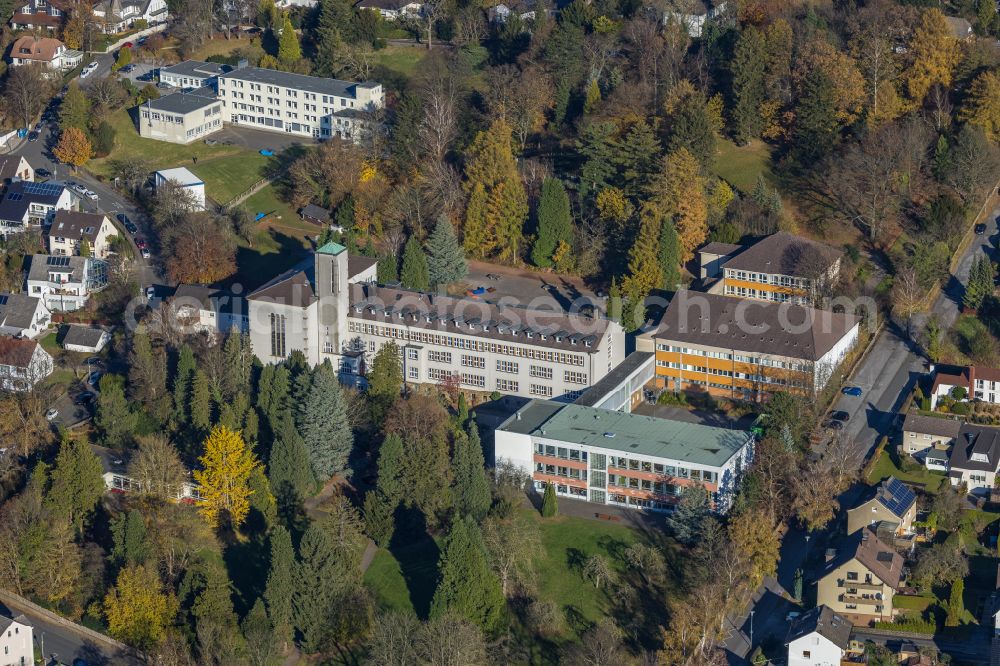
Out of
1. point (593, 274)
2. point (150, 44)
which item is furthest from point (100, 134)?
point (593, 274)

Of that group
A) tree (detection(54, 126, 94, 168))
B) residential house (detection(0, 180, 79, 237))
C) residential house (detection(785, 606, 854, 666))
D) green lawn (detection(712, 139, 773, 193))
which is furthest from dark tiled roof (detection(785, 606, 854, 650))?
tree (detection(54, 126, 94, 168))

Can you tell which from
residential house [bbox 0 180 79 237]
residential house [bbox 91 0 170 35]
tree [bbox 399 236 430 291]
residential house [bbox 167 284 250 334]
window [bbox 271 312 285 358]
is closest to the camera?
window [bbox 271 312 285 358]

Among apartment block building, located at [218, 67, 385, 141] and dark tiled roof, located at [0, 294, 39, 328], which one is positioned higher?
apartment block building, located at [218, 67, 385, 141]

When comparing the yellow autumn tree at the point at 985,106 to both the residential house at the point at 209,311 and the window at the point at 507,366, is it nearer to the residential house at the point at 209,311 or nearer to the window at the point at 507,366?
the window at the point at 507,366

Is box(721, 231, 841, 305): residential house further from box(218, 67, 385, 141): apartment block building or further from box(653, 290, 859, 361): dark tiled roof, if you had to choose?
box(218, 67, 385, 141): apartment block building

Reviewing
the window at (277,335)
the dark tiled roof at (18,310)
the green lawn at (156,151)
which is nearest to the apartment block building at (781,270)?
the window at (277,335)

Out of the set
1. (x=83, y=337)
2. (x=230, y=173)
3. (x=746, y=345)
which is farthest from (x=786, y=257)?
(x=83, y=337)

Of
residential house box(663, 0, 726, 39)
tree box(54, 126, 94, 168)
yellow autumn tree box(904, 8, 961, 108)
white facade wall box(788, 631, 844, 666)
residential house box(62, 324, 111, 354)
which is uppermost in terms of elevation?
yellow autumn tree box(904, 8, 961, 108)

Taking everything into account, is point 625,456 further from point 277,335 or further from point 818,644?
point 277,335
